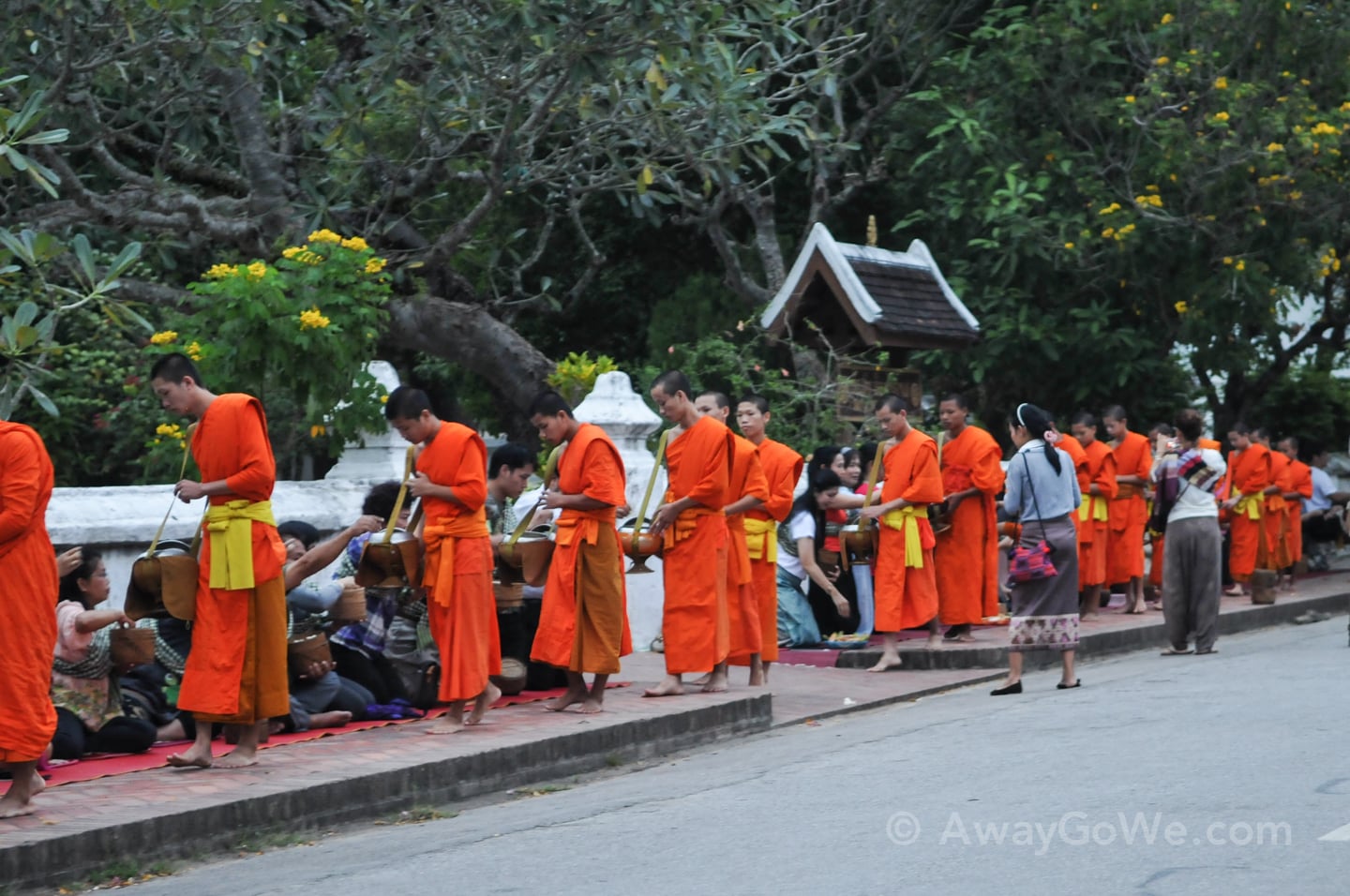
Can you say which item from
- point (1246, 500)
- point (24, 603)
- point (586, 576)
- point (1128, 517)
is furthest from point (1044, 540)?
point (1246, 500)

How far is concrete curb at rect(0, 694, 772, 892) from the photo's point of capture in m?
6.66

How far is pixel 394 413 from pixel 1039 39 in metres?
10.9

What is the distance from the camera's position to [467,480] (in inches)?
365

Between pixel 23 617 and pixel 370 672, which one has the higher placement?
pixel 23 617

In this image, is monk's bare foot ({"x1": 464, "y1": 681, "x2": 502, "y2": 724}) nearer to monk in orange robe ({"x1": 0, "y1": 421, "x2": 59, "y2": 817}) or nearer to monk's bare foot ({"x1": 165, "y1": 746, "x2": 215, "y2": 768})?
monk's bare foot ({"x1": 165, "y1": 746, "x2": 215, "y2": 768})

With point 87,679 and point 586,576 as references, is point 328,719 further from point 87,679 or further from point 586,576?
point 586,576

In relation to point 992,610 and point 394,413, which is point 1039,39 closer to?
point 992,610

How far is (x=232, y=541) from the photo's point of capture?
8.09m

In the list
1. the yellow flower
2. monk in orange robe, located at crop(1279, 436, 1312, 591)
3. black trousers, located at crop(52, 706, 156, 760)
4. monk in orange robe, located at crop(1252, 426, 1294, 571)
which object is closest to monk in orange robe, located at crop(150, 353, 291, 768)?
black trousers, located at crop(52, 706, 156, 760)

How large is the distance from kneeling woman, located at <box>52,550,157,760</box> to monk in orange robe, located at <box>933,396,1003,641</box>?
673cm

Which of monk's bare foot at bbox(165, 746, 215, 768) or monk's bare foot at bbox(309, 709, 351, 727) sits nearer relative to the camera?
monk's bare foot at bbox(165, 746, 215, 768)

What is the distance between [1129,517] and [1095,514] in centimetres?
90

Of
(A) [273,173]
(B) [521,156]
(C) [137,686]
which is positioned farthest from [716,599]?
(A) [273,173]

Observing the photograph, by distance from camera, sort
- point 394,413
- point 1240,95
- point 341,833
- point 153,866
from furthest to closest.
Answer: point 1240,95 → point 394,413 → point 341,833 → point 153,866
